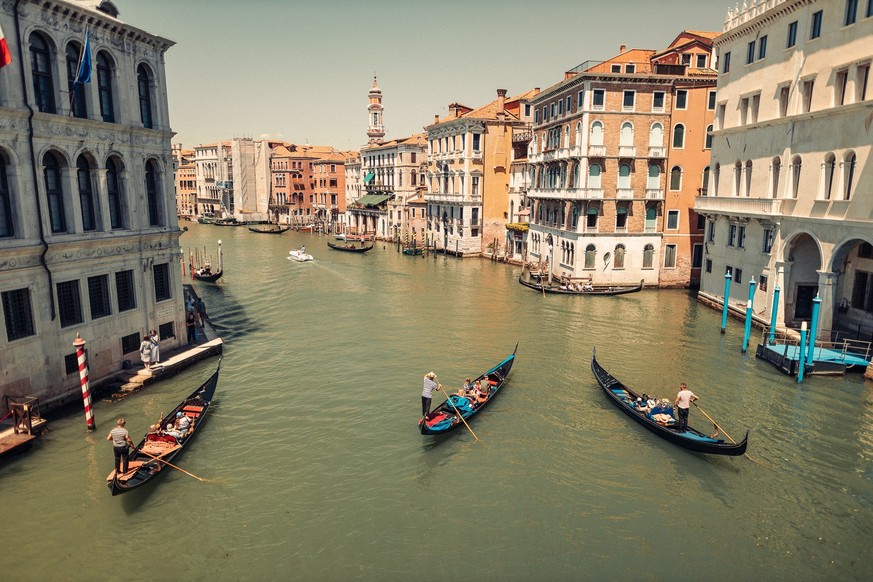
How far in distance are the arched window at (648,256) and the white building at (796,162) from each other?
595 cm

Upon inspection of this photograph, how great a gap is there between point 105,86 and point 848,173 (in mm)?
24888

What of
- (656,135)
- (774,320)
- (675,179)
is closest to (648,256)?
(675,179)

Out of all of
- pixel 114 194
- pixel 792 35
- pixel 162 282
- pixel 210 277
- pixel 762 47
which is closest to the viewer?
pixel 114 194

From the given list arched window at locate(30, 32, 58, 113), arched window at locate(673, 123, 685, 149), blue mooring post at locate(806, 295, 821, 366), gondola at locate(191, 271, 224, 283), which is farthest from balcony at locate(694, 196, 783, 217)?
gondola at locate(191, 271, 224, 283)

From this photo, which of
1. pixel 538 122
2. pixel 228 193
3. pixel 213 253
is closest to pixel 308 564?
pixel 538 122

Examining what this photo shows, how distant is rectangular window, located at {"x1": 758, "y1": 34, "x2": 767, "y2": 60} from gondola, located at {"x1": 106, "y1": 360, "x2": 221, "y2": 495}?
1047 inches

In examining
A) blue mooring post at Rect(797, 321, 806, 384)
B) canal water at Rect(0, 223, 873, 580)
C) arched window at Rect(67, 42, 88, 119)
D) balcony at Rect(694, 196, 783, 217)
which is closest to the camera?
canal water at Rect(0, 223, 873, 580)

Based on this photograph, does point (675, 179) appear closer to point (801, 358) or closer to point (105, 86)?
point (801, 358)

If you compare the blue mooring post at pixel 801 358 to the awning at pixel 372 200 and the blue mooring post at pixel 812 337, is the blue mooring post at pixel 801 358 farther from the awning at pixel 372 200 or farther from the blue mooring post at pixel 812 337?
the awning at pixel 372 200

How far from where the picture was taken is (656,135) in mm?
34812

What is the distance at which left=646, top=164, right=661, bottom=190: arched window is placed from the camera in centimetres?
3531

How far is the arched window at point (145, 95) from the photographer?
18202 millimetres

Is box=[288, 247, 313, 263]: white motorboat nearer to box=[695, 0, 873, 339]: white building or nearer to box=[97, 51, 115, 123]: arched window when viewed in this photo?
box=[695, 0, 873, 339]: white building

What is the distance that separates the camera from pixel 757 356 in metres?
21.8
